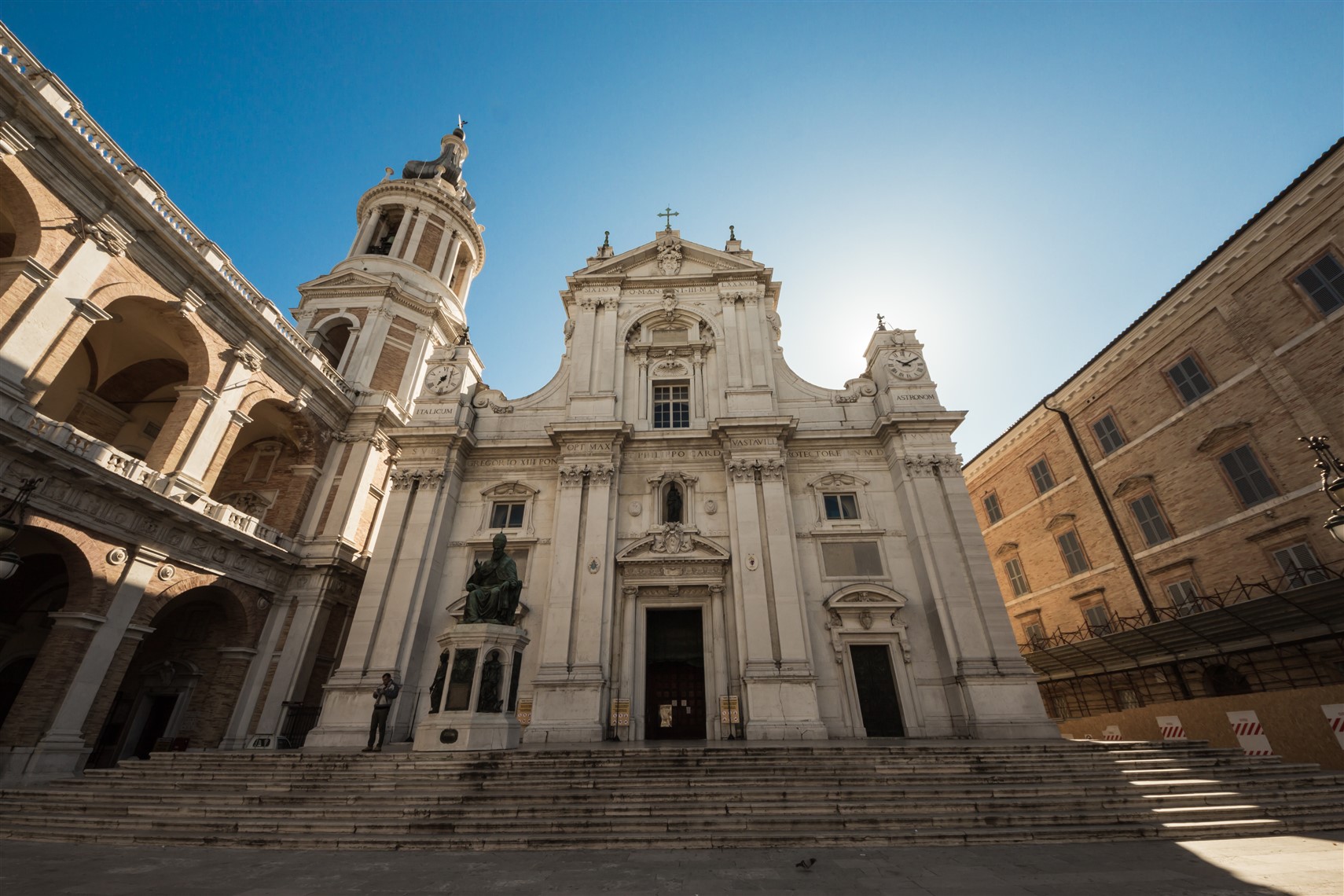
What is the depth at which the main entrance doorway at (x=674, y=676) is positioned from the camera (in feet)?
55.6

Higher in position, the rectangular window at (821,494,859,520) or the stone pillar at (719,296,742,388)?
the stone pillar at (719,296,742,388)

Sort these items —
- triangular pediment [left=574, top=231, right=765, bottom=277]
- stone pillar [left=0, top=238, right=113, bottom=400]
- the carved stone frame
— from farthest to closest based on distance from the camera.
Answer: triangular pediment [left=574, top=231, right=765, bottom=277] → the carved stone frame → stone pillar [left=0, top=238, right=113, bottom=400]

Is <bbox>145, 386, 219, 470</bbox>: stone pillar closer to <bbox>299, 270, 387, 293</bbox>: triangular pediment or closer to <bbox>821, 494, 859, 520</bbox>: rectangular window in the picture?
<bbox>299, 270, 387, 293</bbox>: triangular pediment

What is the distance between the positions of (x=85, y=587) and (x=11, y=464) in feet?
12.6

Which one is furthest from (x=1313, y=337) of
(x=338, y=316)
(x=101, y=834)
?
(x=338, y=316)

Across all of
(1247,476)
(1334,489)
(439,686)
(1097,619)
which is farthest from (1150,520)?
(439,686)

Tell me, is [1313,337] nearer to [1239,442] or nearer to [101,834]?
[1239,442]

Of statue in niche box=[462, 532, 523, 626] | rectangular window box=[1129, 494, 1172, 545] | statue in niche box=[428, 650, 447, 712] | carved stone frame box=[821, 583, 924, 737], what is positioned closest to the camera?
statue in niche box=[428, 650, 447, 712]

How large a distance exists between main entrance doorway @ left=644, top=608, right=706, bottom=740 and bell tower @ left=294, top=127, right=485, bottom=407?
14736mm

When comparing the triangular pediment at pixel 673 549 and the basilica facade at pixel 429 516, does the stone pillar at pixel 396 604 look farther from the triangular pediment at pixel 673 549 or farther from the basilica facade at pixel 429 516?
the triangular pediment at pixel 673 549

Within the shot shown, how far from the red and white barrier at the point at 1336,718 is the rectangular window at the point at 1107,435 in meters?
12.6

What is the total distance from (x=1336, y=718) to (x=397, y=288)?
114ft

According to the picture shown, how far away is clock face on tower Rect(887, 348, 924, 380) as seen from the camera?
20906mm

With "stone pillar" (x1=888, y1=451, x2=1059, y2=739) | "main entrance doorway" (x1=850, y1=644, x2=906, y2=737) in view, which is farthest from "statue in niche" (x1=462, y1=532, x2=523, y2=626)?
"stone pillar" (x1=888, y1=451, x2=1059, y2=739)
